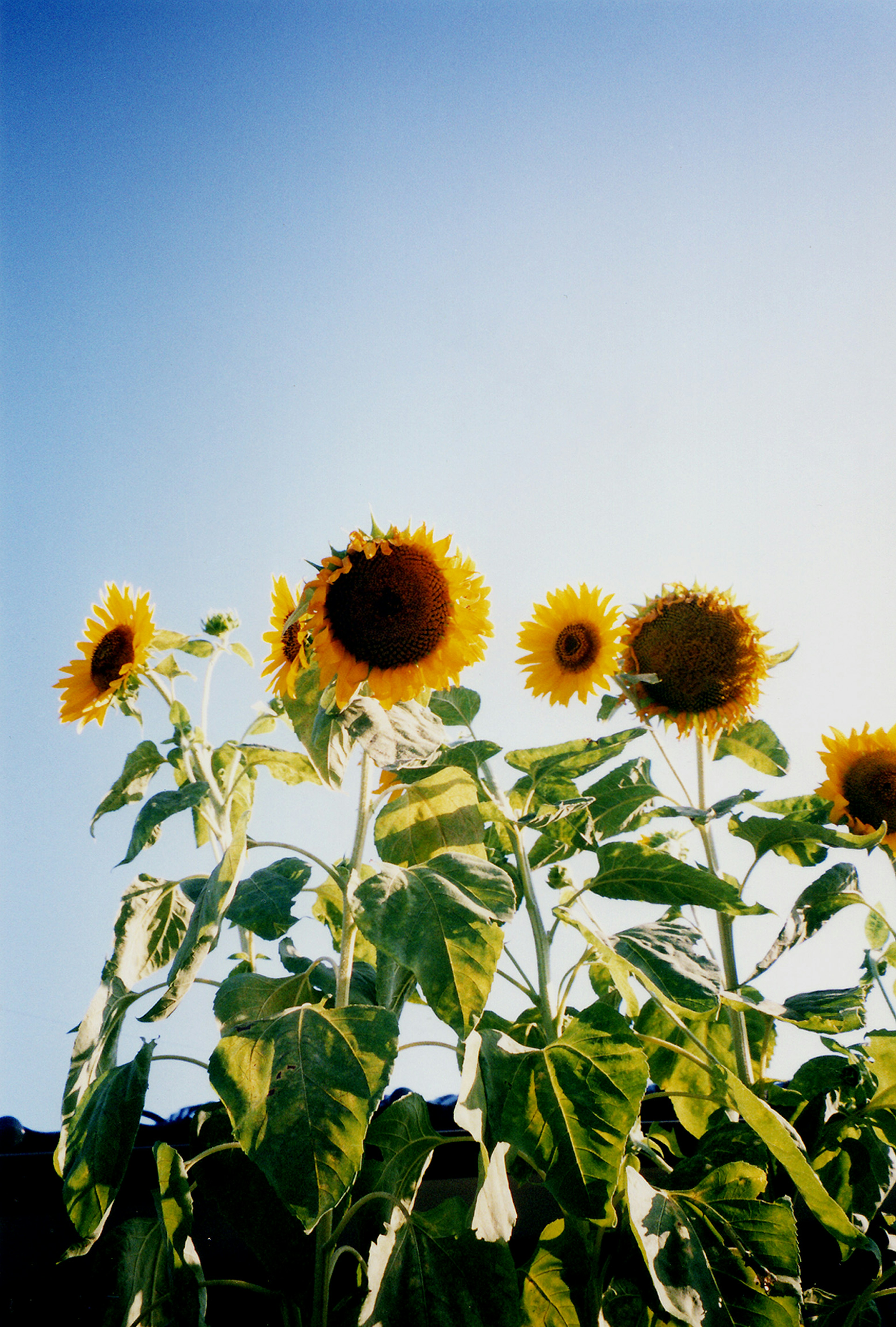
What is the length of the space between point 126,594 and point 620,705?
1.03m

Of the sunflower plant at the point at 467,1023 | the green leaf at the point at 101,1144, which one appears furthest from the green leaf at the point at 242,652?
the green leaf at the point at 101,1144

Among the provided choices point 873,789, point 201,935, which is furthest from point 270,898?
point 873,789

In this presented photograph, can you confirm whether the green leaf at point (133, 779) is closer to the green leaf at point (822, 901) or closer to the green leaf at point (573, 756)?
the green leaf at point (573, 756)

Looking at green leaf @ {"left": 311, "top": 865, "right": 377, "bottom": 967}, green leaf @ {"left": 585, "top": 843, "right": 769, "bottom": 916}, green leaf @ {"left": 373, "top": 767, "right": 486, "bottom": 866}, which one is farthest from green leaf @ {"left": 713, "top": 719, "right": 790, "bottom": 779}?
green leaf @ {"left": 311, "top": 865, "right": 377, "bottom": 967}

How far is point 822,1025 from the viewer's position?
1234mm

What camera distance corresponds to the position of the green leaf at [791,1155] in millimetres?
1057

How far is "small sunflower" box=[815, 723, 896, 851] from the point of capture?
1.77 m

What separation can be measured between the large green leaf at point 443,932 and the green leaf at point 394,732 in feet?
0.51

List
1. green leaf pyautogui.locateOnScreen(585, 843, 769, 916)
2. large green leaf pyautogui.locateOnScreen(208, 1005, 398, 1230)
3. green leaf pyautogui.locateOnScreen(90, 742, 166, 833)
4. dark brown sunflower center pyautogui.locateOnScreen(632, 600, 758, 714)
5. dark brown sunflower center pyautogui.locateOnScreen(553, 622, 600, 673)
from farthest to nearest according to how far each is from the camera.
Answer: dark brown sunflower center pyautogui.locateOnScreen(553, 622, 600, 673) → dark brown sunflower center pyautogui.locateOnScreen(632, 600, 758, 714) → green leaf pyautogui.locateOnScreen(90, 742, 166, 833) → green leaf pyautogui.locateOnScreen(585, 843, 769, 916) → large green leaf pyautogui.locateOnScreen(208, 1005, 398, 1230)

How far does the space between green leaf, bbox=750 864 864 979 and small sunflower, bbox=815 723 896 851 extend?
0.82 feet

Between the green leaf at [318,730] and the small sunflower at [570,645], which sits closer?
the green leaf at [318,730]

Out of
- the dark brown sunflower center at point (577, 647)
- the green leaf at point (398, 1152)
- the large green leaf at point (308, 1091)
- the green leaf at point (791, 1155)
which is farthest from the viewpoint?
the dark brown sunflower center at point (577, 647)

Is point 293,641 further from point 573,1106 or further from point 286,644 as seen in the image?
point 573,1106

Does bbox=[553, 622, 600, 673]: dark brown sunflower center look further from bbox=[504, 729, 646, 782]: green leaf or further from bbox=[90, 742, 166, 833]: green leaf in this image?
bbox=[90, 742, 166, 833]: green leaf
